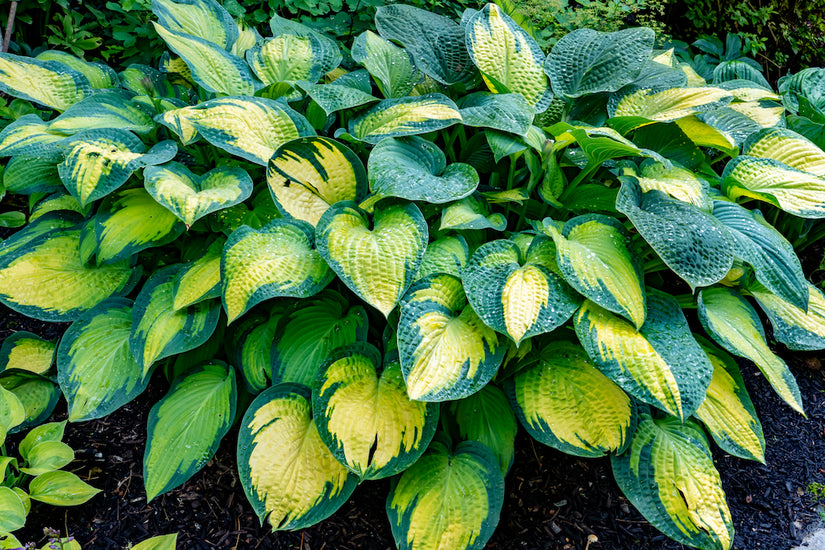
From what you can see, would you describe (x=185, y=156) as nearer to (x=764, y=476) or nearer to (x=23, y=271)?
(x=23, y=271)

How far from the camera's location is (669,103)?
82.9 inches

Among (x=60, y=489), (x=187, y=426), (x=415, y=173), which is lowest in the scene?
(x=60, y=489)

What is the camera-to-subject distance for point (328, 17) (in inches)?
116

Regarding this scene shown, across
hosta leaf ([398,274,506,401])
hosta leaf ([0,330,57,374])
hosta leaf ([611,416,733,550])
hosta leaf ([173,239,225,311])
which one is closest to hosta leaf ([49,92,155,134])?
hosta leaf ([173,239,225,311])

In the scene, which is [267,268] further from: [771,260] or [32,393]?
[771,260]

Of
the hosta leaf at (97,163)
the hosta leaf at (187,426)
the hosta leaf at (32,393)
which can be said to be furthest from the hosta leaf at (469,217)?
the hosta leaf at (32,393)

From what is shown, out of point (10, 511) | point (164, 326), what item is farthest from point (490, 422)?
point (10, 511)

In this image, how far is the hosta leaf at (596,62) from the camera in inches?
85.0

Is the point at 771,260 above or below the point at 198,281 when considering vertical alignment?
above

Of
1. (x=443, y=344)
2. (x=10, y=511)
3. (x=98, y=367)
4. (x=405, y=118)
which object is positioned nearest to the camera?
(x=10, y=511)

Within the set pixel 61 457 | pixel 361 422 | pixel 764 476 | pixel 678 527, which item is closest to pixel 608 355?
pixel 678 527

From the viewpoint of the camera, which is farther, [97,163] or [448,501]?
[97,163]

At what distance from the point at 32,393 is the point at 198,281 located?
2.24 feet

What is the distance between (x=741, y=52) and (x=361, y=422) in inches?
139
